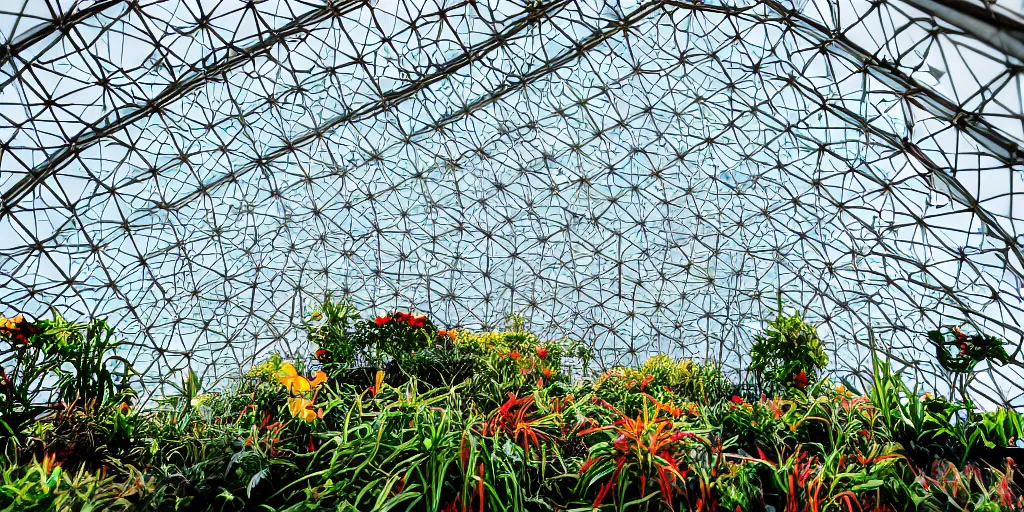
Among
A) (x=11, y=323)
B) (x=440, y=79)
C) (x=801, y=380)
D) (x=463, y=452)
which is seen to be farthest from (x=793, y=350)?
(x=440, y=79)

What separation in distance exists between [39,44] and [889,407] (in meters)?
20.7

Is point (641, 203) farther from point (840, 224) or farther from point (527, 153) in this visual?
point (840, 224)

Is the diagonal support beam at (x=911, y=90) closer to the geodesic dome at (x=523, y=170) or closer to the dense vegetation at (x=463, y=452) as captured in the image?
the geodesic dome at (x=523, y=170)

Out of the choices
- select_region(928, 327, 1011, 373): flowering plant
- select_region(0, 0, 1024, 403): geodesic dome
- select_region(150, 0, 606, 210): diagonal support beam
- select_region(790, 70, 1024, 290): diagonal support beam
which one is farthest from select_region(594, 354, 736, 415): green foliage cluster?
select_region(150, 0, 606, 210): diagonal support beam

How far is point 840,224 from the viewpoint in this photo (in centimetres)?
2328

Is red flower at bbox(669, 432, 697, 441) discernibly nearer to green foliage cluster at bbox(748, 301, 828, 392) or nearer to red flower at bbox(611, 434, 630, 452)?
red flower at bbox(611, 434, 630, 452)

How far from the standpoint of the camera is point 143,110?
19.3 metres

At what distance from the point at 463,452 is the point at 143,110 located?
20984 mm

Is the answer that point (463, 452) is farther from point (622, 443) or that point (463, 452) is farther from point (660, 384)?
point (660, 384)

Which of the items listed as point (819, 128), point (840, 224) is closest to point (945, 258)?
point (840, 224)

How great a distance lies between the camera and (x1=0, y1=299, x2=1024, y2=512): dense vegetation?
3646 millimetres

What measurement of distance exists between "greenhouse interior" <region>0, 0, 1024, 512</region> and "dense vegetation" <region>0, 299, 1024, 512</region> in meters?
0.04

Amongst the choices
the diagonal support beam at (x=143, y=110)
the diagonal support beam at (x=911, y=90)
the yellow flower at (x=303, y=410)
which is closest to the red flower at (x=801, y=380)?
the diagonal support beam at (x=911, y=90)

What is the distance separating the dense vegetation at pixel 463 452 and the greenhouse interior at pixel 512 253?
37 millimetres
